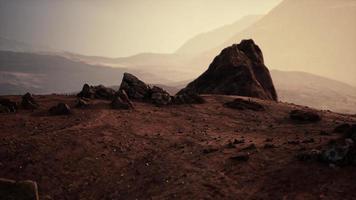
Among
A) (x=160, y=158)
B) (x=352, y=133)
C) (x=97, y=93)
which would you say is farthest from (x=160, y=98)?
(x=352, y=133)

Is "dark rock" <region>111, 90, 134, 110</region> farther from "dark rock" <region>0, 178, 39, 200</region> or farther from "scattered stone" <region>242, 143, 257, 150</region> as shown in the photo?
"dark rock" <region>0, 178, 39, 200</region>

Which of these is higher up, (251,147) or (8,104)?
(8,104)

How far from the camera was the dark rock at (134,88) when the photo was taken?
135 ft

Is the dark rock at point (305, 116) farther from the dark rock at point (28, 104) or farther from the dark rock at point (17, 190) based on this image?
the dark rock at point (17, 190)

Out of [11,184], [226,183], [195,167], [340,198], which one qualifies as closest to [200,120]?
[195,167]

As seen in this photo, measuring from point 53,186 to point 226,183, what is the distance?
971 centimetres

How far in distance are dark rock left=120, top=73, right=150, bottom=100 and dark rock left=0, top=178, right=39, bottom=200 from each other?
26.1 m

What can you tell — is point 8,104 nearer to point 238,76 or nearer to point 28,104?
point 28,104

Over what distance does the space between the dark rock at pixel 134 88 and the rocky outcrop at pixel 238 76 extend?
33.9 feet

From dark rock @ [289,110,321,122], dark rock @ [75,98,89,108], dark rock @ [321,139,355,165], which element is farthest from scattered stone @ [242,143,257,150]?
dark rock @ [75,98,89,108]

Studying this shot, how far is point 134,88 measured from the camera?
137 ft

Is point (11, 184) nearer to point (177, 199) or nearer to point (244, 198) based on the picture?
point (177, 199)

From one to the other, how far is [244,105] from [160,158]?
17946 millimetres

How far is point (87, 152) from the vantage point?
2453 centimetres
